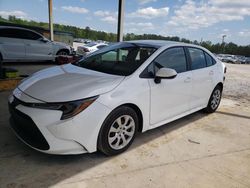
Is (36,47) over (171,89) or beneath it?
over

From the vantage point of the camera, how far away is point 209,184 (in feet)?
8.84

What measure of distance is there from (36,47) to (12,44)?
36.4 inches

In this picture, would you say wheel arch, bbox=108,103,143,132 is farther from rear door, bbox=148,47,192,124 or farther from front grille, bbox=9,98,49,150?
front grille, bbox=9,98,49,150

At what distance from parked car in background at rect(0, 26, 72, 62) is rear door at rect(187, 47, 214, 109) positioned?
7233mm

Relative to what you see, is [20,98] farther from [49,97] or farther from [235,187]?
[235,187]

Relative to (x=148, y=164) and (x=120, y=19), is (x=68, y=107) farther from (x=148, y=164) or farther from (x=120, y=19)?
(x=120, y=19)

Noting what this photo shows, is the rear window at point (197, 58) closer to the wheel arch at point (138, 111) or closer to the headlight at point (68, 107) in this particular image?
the wheel arch at point (138, 111)

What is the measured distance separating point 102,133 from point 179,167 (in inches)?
41.2

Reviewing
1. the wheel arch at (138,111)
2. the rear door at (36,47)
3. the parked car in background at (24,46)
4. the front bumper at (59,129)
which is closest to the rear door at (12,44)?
the parked car in background at (24,46)

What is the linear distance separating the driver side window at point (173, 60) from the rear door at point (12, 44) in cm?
747

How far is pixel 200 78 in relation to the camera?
170 inches

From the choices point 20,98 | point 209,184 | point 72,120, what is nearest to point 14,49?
point 20,98

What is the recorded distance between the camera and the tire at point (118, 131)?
2.86 meters

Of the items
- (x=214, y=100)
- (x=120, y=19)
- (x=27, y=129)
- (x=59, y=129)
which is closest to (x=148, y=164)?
(x=59, y=129)
